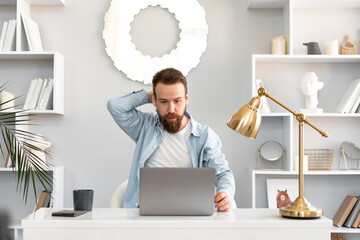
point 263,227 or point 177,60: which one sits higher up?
point 177,60

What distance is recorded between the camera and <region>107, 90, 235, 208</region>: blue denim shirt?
7.70ft

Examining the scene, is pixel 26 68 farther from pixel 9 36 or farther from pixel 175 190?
pixel 175 190

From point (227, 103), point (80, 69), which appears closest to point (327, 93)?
point (227, 103)

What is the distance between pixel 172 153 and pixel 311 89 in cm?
127

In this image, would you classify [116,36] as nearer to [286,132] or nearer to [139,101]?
[139,101]

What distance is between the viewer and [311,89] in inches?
125

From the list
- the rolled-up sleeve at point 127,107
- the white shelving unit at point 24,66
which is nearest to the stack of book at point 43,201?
the white shelving unit at point 24,66

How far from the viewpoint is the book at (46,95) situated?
3149 mm

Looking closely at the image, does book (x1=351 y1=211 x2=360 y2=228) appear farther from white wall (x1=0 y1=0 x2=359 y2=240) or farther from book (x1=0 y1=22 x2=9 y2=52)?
book (x1=0 y1=22 x2=9 y2=52)

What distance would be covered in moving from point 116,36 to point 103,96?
0.45 meters

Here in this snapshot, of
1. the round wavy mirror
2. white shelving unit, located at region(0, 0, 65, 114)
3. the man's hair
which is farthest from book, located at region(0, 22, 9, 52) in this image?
the man's hair

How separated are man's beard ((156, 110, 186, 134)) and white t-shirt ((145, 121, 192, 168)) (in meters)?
0.05

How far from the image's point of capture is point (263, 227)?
151cm

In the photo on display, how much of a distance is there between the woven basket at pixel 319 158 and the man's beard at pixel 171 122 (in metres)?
1.35
